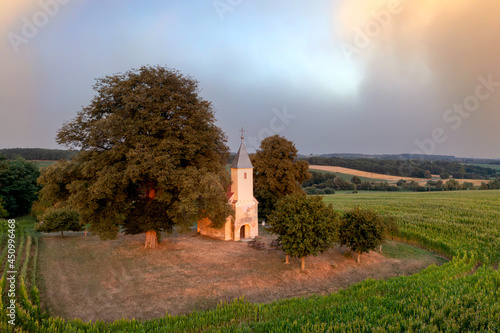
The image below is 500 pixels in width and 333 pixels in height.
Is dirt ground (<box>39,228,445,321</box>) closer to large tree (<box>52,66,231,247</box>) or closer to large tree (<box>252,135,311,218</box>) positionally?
large tree (<box>52,66,231,247</box>)

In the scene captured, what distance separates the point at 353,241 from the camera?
1850 centimetres

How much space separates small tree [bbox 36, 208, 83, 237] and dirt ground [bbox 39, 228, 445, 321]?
1.17 meters

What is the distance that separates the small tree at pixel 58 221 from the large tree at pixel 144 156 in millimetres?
6699

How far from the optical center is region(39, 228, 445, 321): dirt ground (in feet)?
40.0

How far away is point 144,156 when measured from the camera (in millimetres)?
16625

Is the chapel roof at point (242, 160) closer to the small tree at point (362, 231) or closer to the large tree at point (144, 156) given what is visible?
the large tree at point (144, 156)

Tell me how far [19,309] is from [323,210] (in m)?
14.8

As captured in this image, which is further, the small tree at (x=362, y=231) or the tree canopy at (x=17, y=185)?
the tree canopy at (x=17, y=185)

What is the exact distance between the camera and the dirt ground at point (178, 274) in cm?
1220

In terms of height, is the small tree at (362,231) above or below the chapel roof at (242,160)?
below

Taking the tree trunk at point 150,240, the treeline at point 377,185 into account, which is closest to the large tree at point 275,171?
the tree trunk at point 150,240

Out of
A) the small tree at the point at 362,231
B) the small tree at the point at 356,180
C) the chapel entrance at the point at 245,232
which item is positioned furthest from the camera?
the small tree at the point at 356,180

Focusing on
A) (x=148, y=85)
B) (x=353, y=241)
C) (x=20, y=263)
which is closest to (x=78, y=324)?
(x=20, y=263)

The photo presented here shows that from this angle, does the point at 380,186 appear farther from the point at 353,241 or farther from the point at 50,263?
the point at 50,263
